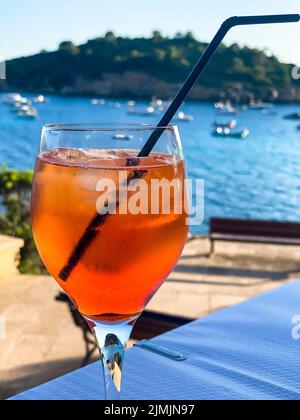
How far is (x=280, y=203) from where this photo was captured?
3362cm

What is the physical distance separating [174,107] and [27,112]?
57.7 m

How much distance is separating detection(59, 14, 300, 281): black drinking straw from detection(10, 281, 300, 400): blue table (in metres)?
0.37

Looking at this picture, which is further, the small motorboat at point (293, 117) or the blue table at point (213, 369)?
the small motorboat at point (293, 117)

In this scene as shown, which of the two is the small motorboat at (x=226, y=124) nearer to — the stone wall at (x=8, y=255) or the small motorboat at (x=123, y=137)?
the stone wall at (x=8, y=255)

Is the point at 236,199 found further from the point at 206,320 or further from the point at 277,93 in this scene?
the point at 206,320

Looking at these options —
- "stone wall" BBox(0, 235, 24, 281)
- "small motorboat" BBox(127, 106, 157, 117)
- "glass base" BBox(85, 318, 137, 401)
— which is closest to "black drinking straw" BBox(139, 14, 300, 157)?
"glass base" BBox(85, 318, 137, 401)

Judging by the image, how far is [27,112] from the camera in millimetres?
56594

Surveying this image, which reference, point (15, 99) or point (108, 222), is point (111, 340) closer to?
point (108, 222)

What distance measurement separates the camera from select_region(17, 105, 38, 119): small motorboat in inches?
2231

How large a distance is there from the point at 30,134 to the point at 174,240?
52524 millimetres

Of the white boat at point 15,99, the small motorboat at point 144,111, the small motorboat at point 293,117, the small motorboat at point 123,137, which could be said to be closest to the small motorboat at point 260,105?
the small motorboat at point 293,117

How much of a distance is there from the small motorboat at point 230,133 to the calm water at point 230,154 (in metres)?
0.56

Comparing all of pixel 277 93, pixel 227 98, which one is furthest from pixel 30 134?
pixel 277 93

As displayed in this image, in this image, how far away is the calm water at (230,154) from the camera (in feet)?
109
